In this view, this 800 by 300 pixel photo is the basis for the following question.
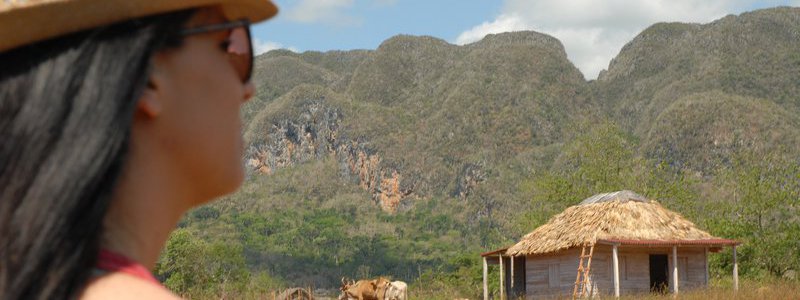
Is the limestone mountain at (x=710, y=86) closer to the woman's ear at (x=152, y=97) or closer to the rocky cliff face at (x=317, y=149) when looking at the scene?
the rocky cliff face at (x=317, y=149)

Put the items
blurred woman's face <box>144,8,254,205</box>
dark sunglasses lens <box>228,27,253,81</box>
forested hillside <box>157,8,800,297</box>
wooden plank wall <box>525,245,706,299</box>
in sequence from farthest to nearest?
forested hillside <box>157,8,800,297</box> < wooden plank wall <box>525,245,706,299</box> < dark sunglasses lens <box>228,27,253,81</box> < blurred woman's face <box>144,8,254,205</box>

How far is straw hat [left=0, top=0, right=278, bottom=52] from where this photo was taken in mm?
710

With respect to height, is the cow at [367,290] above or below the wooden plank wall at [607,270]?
below

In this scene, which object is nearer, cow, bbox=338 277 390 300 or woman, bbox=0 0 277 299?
woman, bbox=0 0 277 299

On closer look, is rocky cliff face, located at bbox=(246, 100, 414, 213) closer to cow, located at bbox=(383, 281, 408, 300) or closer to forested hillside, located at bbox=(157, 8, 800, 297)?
forested hillside, located at bbox=(157, 8, 800, 297)

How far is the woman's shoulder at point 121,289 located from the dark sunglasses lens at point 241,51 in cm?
28

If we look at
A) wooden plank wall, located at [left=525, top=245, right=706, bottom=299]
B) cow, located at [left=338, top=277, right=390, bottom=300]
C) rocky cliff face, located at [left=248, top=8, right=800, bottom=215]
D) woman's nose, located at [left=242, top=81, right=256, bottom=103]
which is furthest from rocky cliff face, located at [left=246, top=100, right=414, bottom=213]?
woman's nose, located at [left=242, top=81, right=256, bottom=103]

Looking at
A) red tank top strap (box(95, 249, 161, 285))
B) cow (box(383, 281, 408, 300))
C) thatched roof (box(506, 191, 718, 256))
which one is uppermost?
thatched roof (box(506, 191, 718, 256))

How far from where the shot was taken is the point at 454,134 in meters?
112

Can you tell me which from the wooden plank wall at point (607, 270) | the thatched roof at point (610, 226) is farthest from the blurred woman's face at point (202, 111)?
the wooden plank wall at point (607, 270)

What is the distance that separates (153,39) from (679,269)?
2848 centimetres

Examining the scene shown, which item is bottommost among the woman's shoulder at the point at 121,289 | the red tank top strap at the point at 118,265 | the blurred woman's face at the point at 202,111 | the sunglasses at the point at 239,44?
the woman's shoulder at the point at 121,289

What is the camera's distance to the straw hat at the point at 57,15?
2.33 ft

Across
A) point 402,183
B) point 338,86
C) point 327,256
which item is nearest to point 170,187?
point 327,256
